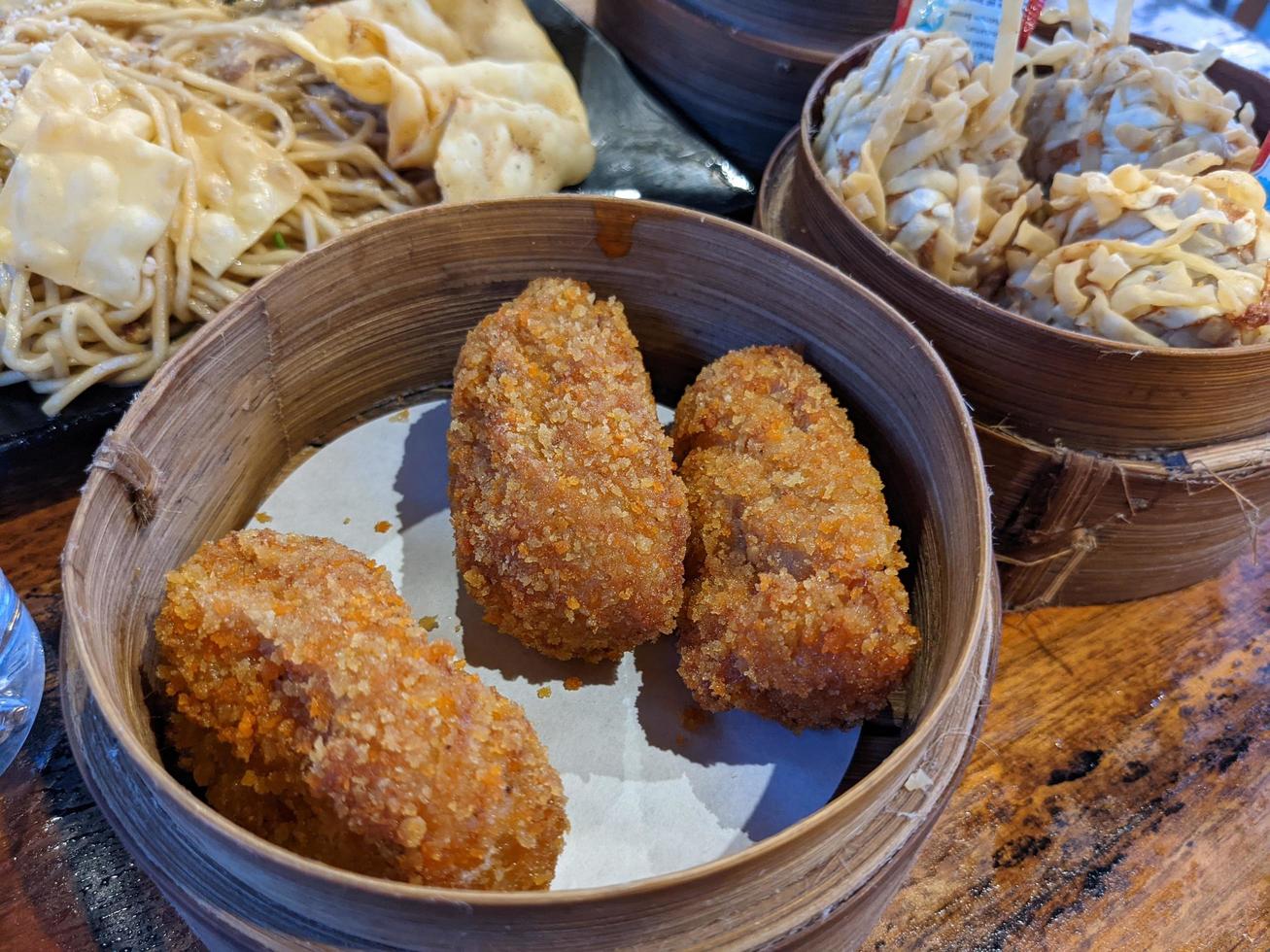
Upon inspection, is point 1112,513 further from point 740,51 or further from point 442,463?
point 740,51

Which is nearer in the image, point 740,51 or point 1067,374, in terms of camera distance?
point 1067,374

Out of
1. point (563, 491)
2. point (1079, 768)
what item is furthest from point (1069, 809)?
point (563, 491)

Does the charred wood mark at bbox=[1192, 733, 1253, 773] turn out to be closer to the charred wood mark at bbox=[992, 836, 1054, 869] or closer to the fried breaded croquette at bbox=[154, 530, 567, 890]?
the charred wood mark at bbox=[992, 836, 1054, 869]

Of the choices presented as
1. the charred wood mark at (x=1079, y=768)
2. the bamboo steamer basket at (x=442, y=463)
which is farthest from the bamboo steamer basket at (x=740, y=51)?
the charred wood mark at (x=1079, y=768)

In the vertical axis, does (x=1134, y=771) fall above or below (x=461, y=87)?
below

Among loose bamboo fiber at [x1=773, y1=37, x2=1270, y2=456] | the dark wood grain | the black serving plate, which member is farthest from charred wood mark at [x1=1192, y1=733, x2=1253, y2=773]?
the black serving plate
